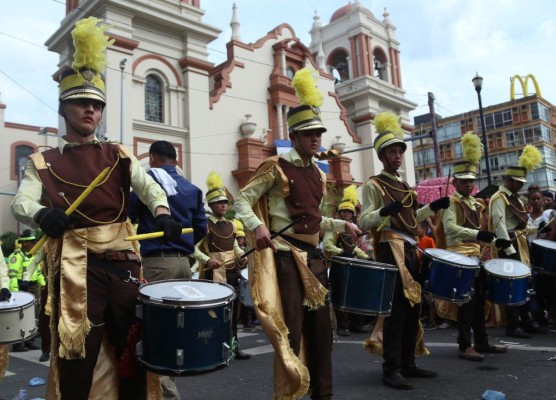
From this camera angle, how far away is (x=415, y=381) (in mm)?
4773

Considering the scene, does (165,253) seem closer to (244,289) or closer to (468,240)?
(244,289)

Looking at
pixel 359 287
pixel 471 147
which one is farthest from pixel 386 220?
pixel 471 147

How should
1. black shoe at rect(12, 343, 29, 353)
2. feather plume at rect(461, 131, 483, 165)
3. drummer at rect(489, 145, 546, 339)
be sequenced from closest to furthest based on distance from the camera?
feather plume at rect(461, 131, 483, 165), drummer at rect(489, 145, 546, 339), black shoe at rect(12, 343, 29, 353)

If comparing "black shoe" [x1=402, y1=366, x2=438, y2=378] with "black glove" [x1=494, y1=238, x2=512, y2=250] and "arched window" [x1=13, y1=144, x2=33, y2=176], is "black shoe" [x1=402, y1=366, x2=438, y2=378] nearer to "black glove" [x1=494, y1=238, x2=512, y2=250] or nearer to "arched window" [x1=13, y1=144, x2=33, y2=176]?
"black glove" [x1=494, y1=238, x2=512, y2=250]

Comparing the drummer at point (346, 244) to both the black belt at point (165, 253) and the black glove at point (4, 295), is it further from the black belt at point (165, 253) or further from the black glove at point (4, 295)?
the black glove at point (4, 295)

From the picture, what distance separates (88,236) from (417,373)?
11.1ft

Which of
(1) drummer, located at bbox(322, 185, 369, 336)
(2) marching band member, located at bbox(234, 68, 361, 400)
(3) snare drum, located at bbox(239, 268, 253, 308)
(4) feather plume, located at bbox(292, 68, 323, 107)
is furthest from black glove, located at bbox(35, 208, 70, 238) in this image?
(1) drummer, located at bbox(322, 185, 369, 336)

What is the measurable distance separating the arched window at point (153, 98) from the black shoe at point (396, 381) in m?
20.0

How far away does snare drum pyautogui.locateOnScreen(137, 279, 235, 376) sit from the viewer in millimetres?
2770

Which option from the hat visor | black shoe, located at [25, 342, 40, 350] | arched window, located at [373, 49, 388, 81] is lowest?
black shoe, located at [25, 342, 40, 350]

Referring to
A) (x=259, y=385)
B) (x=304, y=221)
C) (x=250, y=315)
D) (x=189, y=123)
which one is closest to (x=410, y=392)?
(x=259, y=385)

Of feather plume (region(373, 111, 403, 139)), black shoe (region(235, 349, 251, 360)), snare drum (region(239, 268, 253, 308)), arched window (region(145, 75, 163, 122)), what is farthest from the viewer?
arched window (region(145, 75, 163, 122))

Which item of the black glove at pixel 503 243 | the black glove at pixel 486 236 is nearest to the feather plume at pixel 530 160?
the black glove at pixel 503 243

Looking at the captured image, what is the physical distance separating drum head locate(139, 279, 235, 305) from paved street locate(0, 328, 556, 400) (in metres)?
1.78
